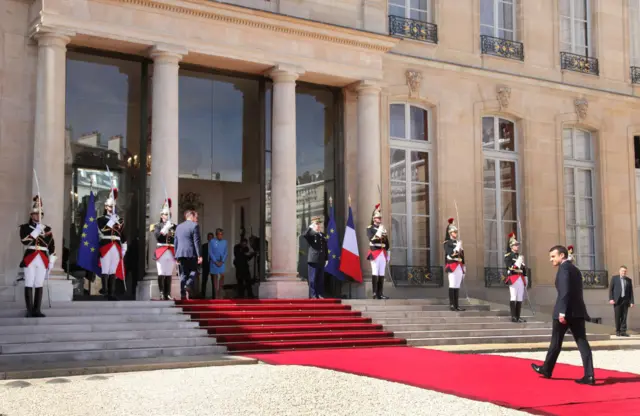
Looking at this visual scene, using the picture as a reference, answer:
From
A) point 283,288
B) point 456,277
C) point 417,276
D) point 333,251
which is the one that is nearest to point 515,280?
point 456,277

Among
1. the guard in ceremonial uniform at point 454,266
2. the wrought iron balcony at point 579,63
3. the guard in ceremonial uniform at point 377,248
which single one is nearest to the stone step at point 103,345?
the guard in ceremonial uniform at point 377,248

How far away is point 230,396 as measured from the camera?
777cm

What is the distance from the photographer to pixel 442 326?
14758 mm

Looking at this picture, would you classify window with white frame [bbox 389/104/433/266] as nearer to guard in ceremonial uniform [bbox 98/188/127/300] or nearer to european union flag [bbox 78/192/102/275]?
guard in ceremonial uniform [bbox 98/188/127/300]

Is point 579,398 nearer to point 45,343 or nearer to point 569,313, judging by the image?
point 569,313

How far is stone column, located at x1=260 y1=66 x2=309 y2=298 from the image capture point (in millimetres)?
15883

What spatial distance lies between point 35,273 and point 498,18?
1311 cm

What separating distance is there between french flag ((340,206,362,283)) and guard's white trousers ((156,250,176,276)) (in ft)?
12.7

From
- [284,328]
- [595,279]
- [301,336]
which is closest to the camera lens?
[301,336]

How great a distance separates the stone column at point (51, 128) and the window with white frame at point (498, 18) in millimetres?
10222

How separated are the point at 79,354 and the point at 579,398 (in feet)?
20.6

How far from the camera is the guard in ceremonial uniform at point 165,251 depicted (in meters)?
13.8

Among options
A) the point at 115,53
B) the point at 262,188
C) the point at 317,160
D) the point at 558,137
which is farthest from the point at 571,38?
the point at 115,53

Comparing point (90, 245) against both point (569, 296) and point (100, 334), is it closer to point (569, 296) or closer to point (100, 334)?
point (100, 334)
